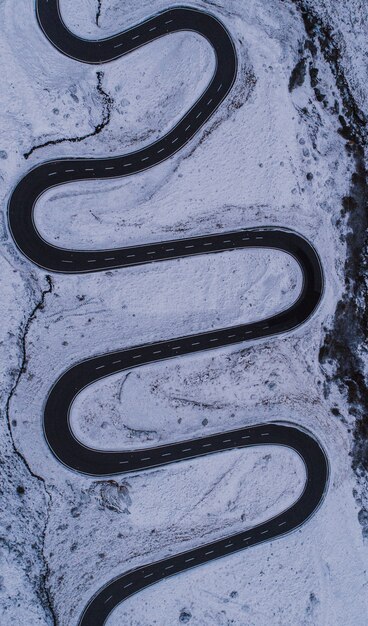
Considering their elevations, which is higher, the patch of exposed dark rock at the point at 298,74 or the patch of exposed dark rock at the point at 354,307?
the patch of exposed dark rock at the point at 298,74

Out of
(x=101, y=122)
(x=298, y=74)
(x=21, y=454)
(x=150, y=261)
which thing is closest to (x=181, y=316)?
(x=150, y=261)

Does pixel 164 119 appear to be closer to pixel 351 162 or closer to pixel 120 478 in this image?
pixel 351 162

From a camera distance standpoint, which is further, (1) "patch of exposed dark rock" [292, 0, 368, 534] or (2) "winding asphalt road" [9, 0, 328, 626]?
(1) "patch of exposed dark rock" [292, 0, 368, 534]

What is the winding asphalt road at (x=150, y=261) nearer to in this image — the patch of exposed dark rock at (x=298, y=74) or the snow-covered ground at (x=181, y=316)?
the snow-covered ground at (x=181, y=316)

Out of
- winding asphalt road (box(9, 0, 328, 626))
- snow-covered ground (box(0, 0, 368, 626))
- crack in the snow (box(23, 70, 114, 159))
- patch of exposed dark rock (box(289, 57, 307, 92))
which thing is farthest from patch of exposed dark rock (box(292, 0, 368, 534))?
crack in the snow (box(23, 70, 114, 159))

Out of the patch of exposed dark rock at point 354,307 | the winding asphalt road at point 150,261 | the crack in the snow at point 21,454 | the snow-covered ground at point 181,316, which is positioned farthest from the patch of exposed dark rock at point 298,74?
the crack in the snow at point 21,454

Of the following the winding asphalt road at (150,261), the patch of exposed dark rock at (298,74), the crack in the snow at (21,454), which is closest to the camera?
the crack in the snow at (21,454)

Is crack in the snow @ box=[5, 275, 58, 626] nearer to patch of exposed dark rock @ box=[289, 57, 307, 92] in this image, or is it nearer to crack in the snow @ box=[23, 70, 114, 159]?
crack in the snow @ box=[23, 70, 114, 159]
